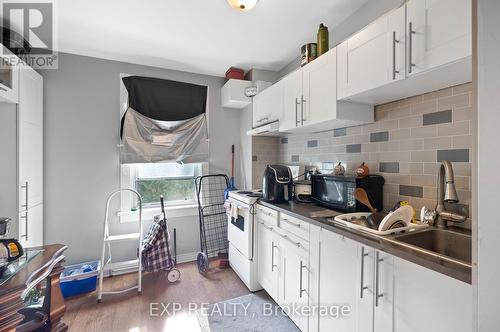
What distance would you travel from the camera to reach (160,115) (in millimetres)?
2801

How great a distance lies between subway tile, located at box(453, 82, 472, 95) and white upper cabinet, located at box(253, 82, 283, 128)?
4.32 feet

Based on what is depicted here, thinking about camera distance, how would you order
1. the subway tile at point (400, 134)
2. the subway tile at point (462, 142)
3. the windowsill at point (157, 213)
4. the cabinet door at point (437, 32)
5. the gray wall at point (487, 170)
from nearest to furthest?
the gray wall at point (487, 170) < the cabinet door at point (437, 32) < the subway tile at point (462, 142) < the subway tile at point (400, 134) < the windowsill at point (157, 213)

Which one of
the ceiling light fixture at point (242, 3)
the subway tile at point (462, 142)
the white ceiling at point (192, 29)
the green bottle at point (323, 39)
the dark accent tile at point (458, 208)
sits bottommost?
the dark accent tile at point (458, 208)

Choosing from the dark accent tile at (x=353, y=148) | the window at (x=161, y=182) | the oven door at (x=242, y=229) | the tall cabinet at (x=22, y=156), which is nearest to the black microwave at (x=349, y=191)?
the dark accent tile at (x=353, y=148)

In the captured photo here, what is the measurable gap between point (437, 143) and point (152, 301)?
2593 mm

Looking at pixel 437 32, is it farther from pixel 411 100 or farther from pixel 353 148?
pixel 353 148

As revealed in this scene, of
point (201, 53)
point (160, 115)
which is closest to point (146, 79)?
point (160, 115)

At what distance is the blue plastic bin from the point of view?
2.15 m

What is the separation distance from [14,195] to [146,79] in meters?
1.72

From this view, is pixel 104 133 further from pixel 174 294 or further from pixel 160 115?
pixel 174 294

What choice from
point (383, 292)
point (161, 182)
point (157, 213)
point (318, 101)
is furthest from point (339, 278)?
point (161, 182)

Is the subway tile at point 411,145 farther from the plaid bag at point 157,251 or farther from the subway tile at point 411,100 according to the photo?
the plaid bag at point 157,251

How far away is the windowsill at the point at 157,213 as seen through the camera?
2673 millimetres

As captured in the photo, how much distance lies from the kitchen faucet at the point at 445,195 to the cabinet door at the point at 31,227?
3072mm
